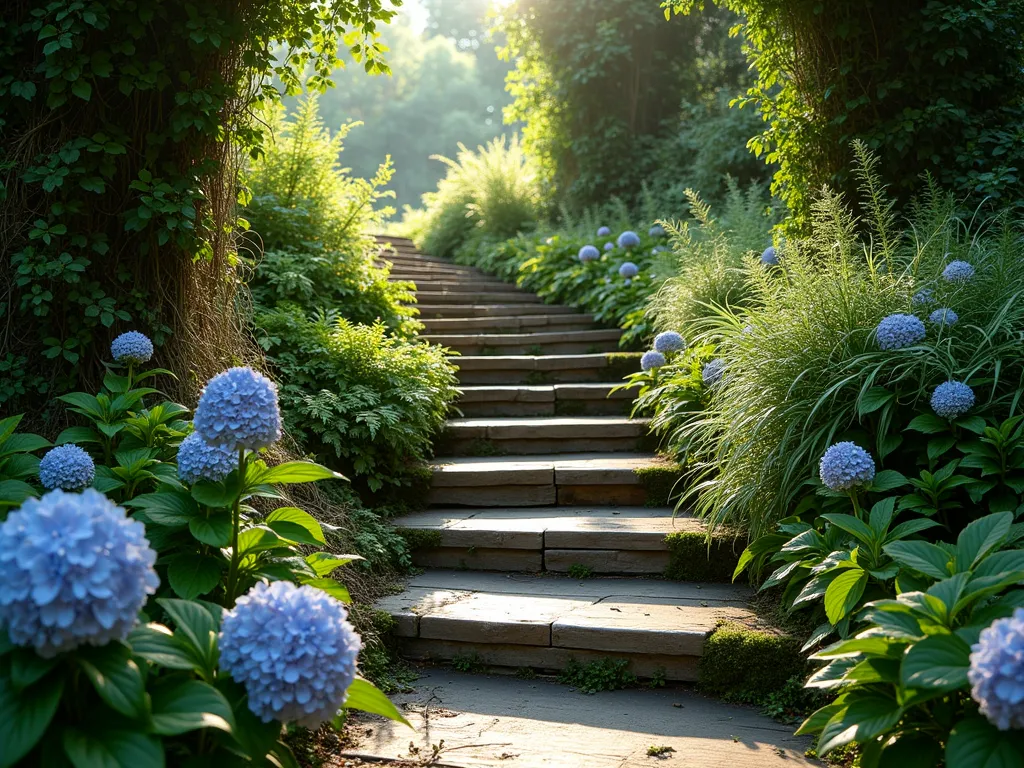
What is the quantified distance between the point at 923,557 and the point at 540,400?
133 inches

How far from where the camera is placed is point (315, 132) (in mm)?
5848

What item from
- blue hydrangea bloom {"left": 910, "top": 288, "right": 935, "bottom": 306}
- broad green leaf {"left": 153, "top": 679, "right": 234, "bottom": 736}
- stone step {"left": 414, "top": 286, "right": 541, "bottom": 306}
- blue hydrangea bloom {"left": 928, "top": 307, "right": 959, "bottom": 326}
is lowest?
broad green leaf {"left": 153, "top": 679, "right": 234, "bottom": 736}

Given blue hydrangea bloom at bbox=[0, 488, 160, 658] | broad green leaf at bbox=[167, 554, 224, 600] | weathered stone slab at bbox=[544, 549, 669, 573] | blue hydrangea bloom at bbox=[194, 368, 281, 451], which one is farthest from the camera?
weathered stone slab at bbox=[544, 549, 669, 573]

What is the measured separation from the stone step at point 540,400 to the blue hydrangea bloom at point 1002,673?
12.0 ft

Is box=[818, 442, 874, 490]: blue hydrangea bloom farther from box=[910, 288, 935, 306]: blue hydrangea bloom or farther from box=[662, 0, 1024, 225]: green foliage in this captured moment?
box=[662, 0, 1024, 225]: green foliage

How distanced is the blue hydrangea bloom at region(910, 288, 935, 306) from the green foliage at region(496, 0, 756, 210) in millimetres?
6540

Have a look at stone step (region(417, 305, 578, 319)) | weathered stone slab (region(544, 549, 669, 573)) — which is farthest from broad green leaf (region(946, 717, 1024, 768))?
stone step (region(417, 305, 578, 319))

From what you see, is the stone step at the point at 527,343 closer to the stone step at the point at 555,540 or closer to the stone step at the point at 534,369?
the stone step at the point at 534,369

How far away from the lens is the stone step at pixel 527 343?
235 inches

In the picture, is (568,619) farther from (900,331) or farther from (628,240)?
(628,240)

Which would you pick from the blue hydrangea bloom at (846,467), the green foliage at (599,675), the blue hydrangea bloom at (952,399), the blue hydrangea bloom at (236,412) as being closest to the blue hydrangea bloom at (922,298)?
the blue hydrangea bloom at (952,399)

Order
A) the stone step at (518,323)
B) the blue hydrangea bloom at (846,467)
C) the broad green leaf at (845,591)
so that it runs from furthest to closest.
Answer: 1. the stone step at (518,323)
2. the blue hydrangea bloom at (846,467)
3. the broad green leaf at (845,591)

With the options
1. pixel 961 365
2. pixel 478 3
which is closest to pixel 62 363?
pixel 961 365

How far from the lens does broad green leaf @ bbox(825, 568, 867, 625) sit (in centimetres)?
222
